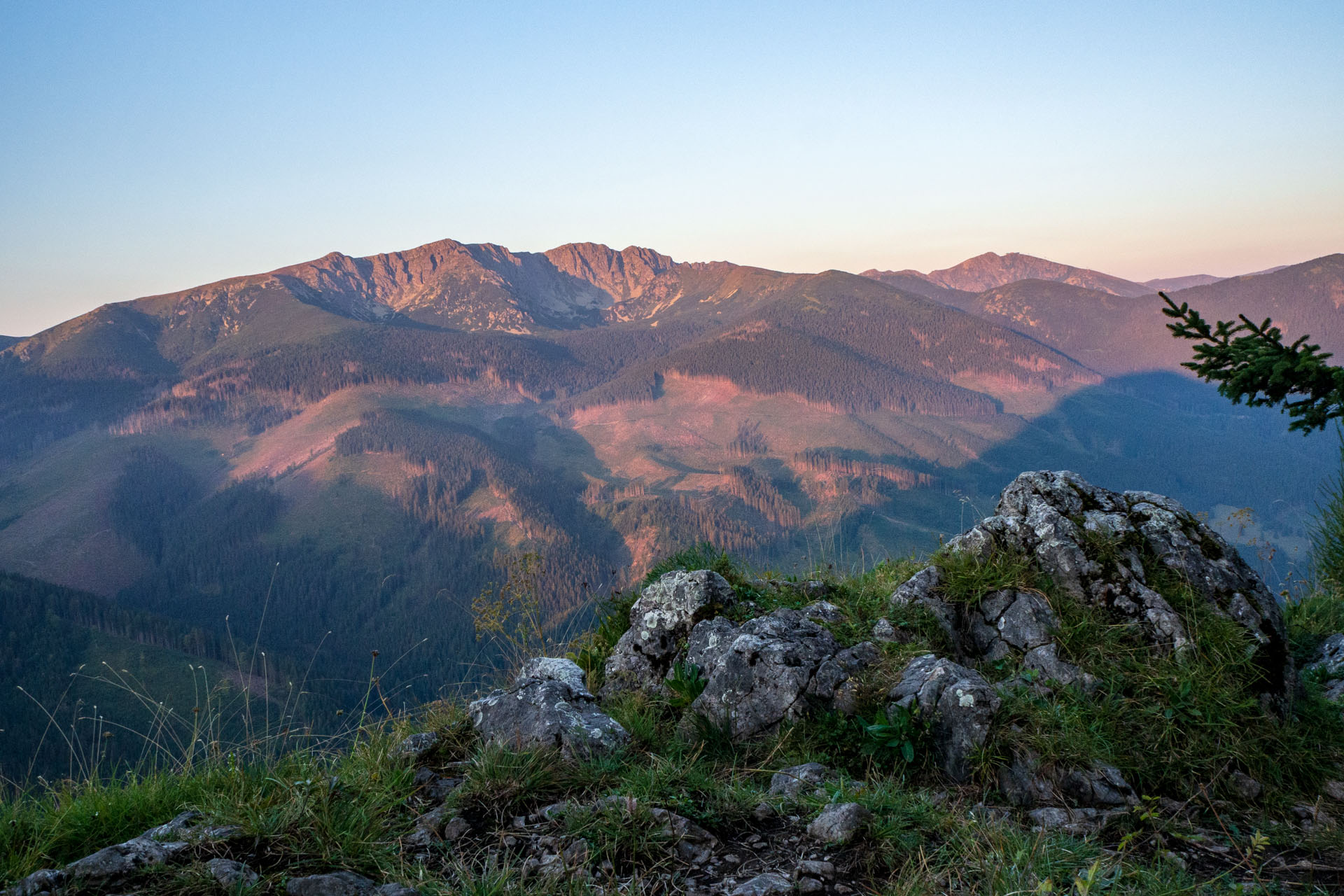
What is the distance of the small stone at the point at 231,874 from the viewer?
3.68 metres

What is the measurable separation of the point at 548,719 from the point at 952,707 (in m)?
2.98

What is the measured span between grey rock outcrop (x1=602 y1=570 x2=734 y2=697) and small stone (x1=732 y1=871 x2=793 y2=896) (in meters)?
3.09

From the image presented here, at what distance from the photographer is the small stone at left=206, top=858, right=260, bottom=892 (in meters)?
3.68

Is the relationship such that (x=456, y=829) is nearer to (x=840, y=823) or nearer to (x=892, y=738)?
(x=840, y=823)

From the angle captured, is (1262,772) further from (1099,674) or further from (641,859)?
(641,859)

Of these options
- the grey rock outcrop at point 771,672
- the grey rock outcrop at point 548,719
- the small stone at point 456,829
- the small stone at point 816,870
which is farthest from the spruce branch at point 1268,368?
the small stone at point 456,829

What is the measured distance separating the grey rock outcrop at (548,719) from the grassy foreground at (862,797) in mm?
179

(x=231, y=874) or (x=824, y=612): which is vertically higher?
(x=231, y=874)

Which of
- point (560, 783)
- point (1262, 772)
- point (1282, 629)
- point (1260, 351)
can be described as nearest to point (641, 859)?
point (560, 783)

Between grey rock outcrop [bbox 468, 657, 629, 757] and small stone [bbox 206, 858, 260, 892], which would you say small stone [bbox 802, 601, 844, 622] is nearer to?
grey rock outcrop [bbox 468, 657, 629, 757]

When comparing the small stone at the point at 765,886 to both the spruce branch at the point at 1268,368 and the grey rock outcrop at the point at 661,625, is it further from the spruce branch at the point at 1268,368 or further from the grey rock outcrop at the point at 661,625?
the spruce branch at the point at 1268,368

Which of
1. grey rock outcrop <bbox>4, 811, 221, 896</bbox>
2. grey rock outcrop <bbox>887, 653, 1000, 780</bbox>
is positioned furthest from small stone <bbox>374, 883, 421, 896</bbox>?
grey rock outcrop <bbox>887, 653, 1000, 780</bbox>

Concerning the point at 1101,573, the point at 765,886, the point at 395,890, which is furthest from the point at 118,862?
the point at 1101,573

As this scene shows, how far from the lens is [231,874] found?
3.75 meters
